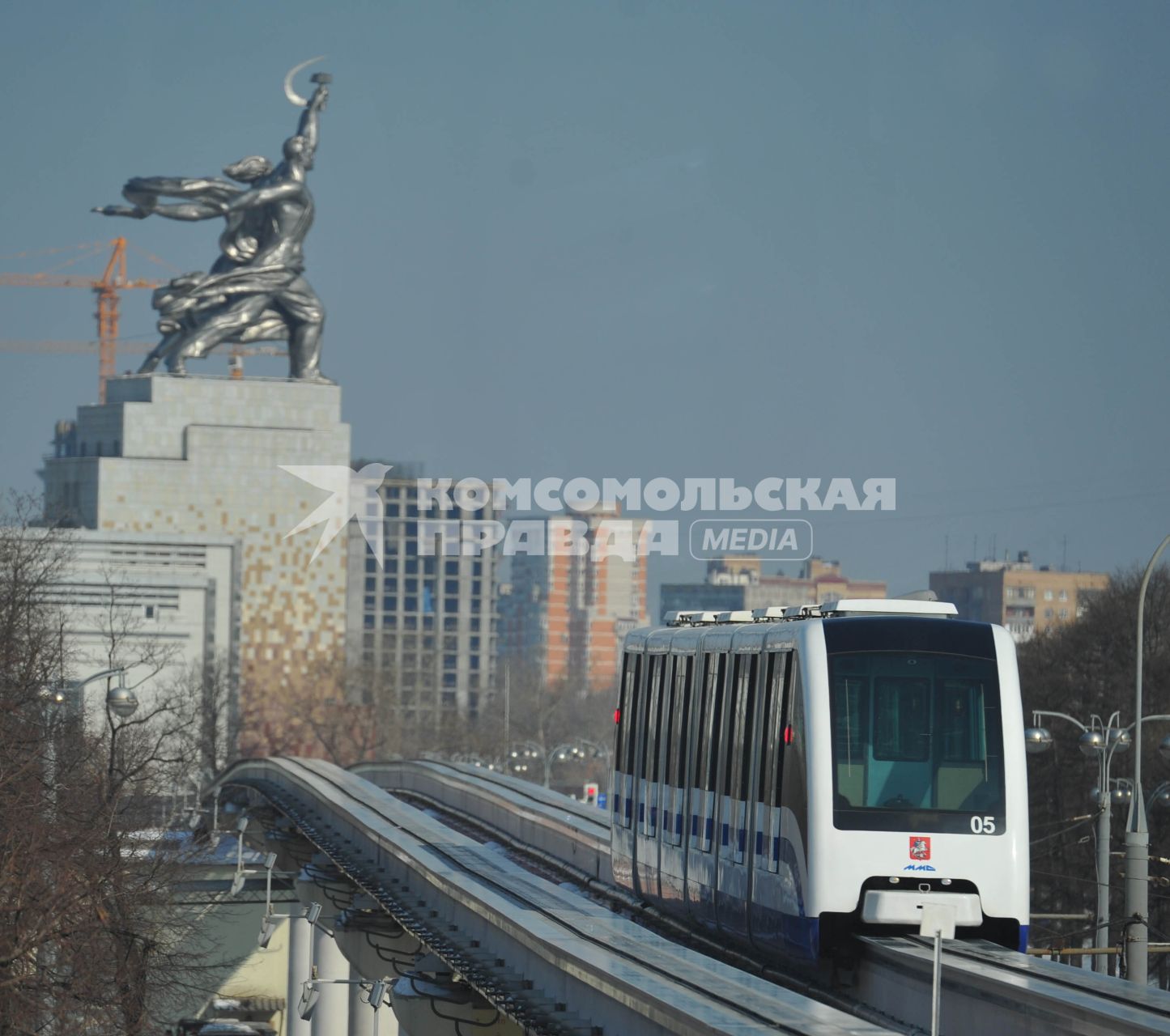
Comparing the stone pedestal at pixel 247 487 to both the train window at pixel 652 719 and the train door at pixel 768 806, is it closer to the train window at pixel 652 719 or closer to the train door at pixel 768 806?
the train window at pixel 652 719

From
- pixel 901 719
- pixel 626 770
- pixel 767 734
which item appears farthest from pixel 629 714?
pixel 901 719

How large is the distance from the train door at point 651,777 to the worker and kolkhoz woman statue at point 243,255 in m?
128

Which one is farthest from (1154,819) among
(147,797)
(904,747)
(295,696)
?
(295,696)

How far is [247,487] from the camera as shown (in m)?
153

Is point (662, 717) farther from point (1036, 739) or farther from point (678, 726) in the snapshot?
point (1036, 739)

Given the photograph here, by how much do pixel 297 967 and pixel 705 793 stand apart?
1275 inches

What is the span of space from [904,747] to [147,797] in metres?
36.4

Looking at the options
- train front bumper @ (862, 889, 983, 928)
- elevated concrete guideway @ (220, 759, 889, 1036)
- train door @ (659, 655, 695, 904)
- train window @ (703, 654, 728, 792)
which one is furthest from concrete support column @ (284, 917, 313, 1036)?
train front bumper @ (862, 889, 983, 928)

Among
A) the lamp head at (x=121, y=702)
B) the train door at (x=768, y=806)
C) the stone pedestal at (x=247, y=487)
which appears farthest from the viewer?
the stone pedestal at (x=247, y=487)

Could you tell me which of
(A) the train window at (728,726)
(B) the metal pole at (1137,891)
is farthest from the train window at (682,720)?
(B) the metal pole at (1137,891)

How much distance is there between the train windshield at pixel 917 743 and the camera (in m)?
20.7

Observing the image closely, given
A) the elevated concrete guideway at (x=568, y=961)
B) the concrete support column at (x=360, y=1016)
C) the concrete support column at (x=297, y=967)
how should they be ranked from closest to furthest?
the elevated concrete guideway at (x=568, y=961) → the concrete support column at (x=360, y=1016) → the concrete support column at (x=297, y=967)

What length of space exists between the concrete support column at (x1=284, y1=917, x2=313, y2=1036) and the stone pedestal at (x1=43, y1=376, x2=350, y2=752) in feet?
300

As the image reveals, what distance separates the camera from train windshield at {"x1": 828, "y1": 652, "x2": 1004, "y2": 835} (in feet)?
67.8
